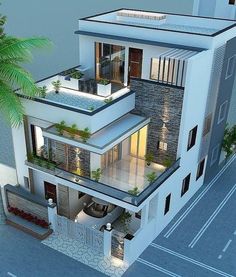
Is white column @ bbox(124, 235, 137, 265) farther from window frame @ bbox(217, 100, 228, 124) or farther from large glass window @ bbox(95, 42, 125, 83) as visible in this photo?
window frame @ bbox(217, 100, 228, 124)

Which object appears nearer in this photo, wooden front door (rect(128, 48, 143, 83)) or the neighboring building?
wooden front door (rect(128, 48, 143, 83))

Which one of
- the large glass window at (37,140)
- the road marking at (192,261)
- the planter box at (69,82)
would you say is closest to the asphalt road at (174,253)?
the road marking at (192,261)

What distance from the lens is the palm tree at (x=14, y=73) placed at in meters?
21.4

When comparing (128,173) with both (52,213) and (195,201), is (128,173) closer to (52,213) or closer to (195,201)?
(52,213)

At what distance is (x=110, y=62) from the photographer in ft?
91.8

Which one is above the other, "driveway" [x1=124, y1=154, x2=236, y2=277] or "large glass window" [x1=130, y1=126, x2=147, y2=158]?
"large glass window" [x1=130, y1=126, x2=147, y2=158]

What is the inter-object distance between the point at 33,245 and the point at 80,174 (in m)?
5.08

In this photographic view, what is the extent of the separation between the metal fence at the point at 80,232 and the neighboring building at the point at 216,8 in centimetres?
3862

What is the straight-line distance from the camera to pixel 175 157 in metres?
25.3

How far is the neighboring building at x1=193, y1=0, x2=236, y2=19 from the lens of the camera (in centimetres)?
5185

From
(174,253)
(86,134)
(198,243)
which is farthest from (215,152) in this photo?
(86,134)

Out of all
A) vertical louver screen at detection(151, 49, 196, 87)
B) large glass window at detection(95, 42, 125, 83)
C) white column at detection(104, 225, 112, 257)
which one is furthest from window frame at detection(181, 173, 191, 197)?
large glass window at detection(95, 42, 125, 83)

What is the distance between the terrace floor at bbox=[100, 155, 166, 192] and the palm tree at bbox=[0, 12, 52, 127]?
6.25 m

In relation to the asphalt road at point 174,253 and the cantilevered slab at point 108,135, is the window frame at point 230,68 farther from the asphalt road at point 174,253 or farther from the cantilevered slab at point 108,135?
the asphalt road at point 174,253
